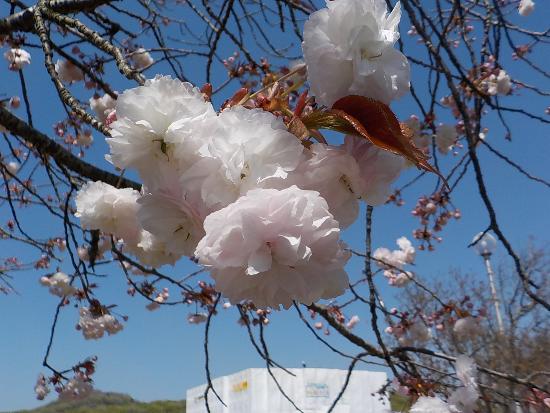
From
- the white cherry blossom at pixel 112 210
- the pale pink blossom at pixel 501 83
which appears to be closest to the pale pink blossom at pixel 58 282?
the white cherry blossom at pixel 112 210

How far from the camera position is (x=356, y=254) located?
5.82ft

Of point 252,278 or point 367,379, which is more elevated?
point 367,379

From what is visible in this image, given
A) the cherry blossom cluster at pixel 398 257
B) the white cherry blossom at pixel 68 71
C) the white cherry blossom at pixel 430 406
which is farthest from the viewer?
the cherry blossom cluster at pixel 398 257

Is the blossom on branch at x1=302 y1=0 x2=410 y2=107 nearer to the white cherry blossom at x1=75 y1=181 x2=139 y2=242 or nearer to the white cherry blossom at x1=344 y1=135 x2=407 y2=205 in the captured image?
the white cherry blossom at x1=344 y1=135 x2=407 y2=205

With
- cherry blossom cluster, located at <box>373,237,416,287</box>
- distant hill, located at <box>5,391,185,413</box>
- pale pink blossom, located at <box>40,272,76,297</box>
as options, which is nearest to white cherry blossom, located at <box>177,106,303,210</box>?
pale pink blossom, located at <box>40,272,76,297</box>

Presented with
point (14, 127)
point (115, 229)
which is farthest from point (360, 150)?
point (14, 127)

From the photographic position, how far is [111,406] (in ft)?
72.2

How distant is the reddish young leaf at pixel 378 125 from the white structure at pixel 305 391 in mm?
8719

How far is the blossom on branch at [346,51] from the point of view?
0.46 metres

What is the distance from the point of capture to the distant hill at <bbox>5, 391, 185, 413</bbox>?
20.4 metres

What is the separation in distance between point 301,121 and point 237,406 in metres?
9.73

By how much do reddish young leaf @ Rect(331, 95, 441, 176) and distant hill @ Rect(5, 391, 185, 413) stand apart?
21213 mm

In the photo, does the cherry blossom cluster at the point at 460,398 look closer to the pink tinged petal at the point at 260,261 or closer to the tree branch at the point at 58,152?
the tree branch at the point at 58,152

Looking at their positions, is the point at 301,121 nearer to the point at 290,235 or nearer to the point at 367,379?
the point at 290,235
